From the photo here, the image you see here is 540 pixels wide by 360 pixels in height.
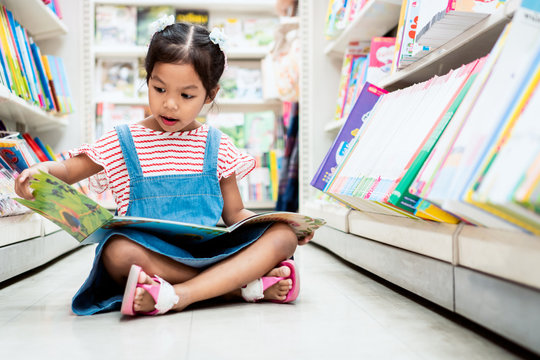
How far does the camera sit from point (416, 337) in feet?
2.70

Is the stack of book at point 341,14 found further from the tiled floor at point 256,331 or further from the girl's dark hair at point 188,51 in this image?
the tiled floor at point 256,331

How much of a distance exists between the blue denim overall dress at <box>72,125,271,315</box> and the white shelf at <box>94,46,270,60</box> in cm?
210

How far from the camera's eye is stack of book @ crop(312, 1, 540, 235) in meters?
0.60

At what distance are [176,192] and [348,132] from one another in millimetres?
637

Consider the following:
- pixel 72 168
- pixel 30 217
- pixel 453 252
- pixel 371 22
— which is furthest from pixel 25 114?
pixel 453 252

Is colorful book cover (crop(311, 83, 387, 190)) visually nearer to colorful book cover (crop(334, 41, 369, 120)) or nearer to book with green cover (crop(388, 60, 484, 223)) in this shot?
book with green cover (crop(388, 60, 484, 223))

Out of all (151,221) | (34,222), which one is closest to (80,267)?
(34,222)

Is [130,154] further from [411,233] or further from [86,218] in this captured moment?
[411,233]

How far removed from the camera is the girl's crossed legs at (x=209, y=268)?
1.00m

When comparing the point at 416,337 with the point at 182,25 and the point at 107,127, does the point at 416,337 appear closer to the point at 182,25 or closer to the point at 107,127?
the point at 182,25

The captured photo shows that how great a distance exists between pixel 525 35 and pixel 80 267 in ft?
5.10

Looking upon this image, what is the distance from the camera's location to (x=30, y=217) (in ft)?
4.90

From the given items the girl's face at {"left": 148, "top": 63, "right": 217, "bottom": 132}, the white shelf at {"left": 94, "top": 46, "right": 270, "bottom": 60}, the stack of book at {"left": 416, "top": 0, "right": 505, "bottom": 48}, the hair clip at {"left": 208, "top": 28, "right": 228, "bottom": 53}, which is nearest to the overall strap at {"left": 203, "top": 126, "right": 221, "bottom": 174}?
the girl's face at {"left": 148, "top": 63, "right": 217, "bottom": 132}

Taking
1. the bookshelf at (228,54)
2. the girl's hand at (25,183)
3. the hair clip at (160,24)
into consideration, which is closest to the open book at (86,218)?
the girl's hand at (25,183)
